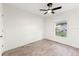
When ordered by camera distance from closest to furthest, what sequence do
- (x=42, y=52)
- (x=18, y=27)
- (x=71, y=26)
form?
(x=42, y=52) → (x=18, y=27) → (x=71, y=26)

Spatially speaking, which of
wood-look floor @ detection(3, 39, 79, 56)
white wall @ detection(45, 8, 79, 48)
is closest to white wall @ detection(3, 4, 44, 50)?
wood-look floor @ detection(3, 39, 79, 56)

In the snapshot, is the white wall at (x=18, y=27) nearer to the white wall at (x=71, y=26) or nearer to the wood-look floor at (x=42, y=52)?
the wood-look floor at (x=42, y=52)

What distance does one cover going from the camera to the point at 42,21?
5.92 m

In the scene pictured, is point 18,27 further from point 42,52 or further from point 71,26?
point 71,26

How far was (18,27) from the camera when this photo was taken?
3.72 m

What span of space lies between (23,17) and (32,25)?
0.97 metres

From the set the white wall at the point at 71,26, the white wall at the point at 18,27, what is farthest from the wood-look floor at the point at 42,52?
the white wall at the point at 71,26

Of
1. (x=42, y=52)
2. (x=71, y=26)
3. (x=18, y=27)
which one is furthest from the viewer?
(x=71, y=26)

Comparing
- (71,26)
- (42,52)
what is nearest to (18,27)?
(42,52)

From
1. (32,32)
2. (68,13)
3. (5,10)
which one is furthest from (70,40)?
(5,10)

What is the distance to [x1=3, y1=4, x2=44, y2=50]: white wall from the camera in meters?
3.17

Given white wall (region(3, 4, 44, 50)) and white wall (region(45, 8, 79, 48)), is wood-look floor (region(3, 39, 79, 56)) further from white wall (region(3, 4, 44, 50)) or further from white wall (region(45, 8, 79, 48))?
white wall (region(45, 8, 79, 48))

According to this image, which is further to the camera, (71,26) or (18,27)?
(71,26)

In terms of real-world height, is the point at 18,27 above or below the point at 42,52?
above
